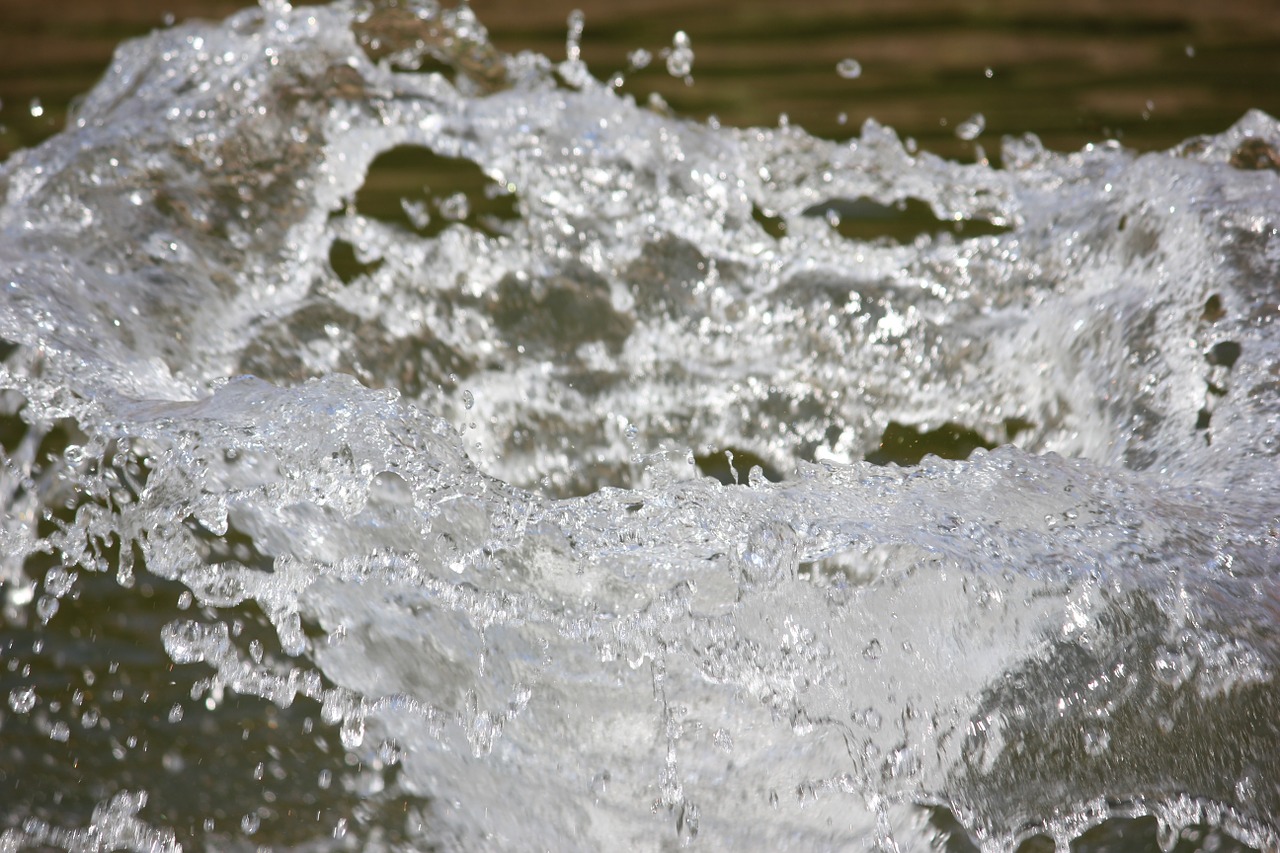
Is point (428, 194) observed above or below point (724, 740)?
below

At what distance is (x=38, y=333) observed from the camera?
0.83m

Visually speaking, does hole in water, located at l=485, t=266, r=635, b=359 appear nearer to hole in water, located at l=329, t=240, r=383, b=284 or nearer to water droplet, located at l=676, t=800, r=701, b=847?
hole in water, located at l=329, t=240, r=383, b=284

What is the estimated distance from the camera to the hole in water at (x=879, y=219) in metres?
1.50

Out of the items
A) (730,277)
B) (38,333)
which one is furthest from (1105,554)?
(38,333)

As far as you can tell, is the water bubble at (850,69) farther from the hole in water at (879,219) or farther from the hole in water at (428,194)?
the hole in water at (428,194)

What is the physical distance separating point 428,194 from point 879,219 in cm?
59

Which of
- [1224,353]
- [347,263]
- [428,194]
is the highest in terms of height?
[1224,353]

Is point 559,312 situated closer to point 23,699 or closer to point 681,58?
point 23,699

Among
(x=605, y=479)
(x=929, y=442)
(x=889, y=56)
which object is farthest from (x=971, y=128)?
(x=605, y=479)

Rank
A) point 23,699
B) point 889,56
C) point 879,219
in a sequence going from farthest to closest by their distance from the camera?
1. point 889,56
2. point 879,219
3. point 23,699

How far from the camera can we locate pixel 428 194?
5.22 ft

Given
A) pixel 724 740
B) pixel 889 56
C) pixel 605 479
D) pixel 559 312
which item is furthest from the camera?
pixel 889 56

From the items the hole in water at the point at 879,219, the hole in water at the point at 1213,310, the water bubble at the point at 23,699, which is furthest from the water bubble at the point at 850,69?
the water bubble at the point at 23,699

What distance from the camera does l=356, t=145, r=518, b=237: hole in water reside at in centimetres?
153
